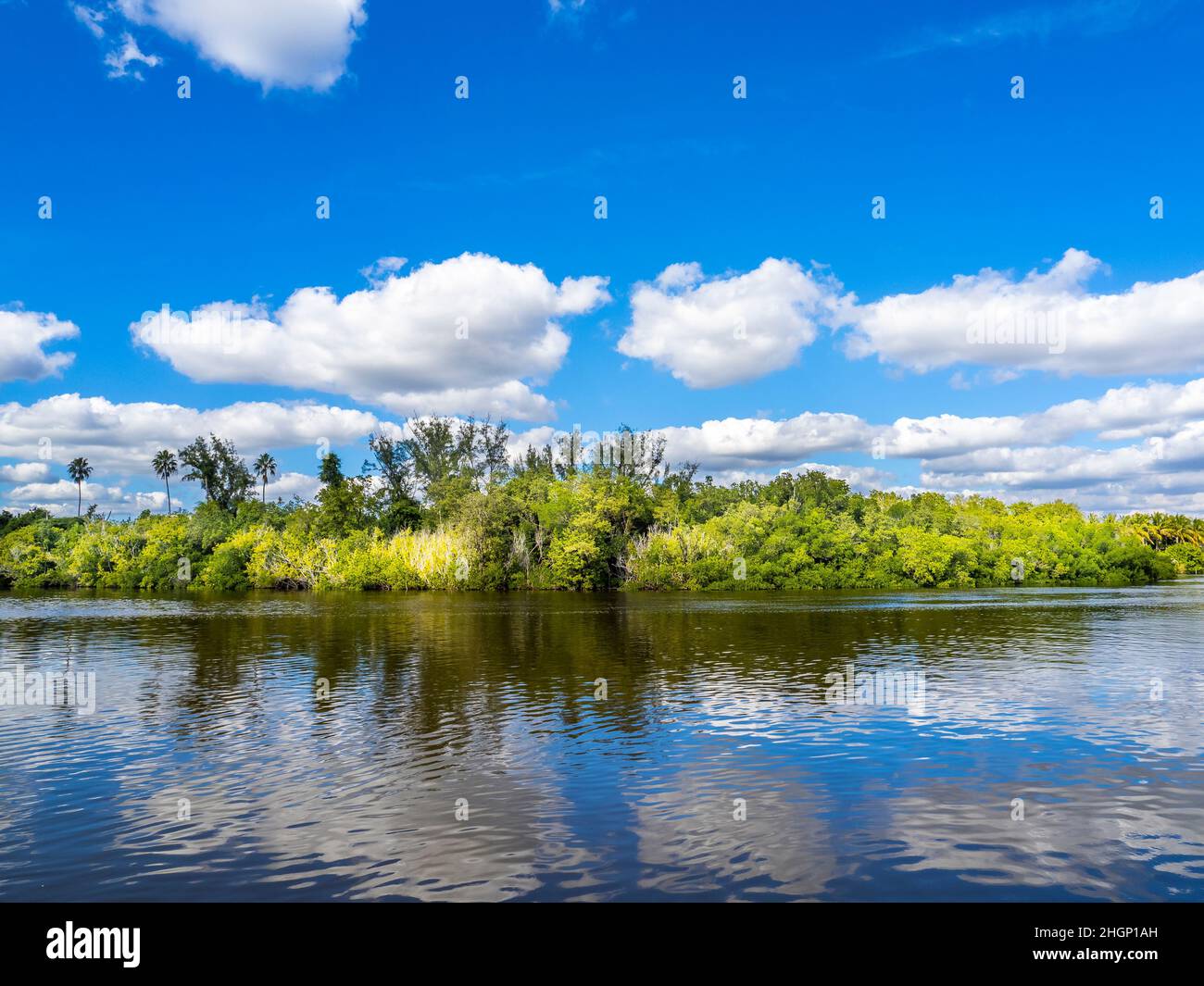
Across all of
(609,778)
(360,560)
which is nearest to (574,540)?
(360,560)

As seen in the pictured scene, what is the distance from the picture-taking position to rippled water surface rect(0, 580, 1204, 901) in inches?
478

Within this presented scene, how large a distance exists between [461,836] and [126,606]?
7457cm

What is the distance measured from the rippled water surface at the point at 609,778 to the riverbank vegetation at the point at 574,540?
7105cm

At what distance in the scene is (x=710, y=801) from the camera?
50.3 feet

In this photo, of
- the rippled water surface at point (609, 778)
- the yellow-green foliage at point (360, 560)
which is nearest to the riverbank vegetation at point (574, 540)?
the yellow-green foliage at point (360, 560)

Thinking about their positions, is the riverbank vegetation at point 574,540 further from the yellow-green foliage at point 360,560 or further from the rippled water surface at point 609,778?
the rippled water surface at point 609,778

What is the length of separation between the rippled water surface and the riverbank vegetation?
71.1 m

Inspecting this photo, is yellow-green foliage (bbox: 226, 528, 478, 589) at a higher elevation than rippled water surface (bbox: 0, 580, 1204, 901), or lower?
higher

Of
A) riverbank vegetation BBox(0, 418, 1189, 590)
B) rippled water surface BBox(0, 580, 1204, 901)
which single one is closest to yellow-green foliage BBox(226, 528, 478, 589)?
riverbank vegetation BBox(0, 418, 1189, 590)

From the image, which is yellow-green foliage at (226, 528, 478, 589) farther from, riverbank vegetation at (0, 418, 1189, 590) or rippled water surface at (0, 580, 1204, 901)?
rippled water surface at (0, 580, 1204, 901)
